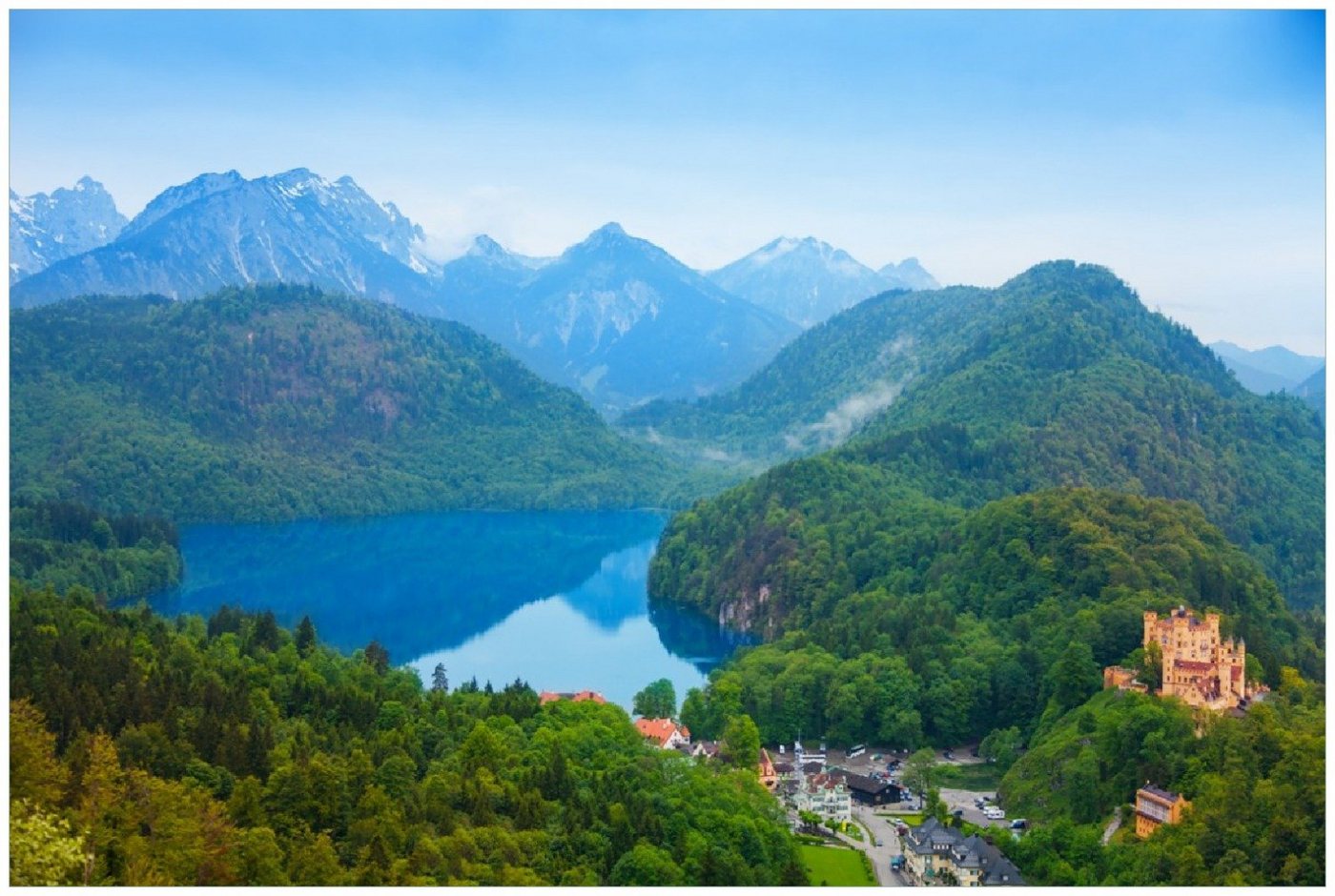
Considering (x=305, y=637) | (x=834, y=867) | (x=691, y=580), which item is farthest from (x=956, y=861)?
(x=691, y=580)

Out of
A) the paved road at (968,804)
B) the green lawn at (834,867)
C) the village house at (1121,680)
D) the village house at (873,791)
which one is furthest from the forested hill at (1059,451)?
the green lawn at (834,867)

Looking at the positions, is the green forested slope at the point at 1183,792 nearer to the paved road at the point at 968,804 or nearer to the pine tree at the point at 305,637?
the paved road at the point at 968,804

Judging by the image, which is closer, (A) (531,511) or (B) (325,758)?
(B) (325,758)

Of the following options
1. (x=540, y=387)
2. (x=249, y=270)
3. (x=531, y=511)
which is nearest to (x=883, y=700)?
(x=531, y=511)

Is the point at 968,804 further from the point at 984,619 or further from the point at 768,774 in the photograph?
the point at 984,619

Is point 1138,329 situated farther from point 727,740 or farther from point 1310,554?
point 727,740

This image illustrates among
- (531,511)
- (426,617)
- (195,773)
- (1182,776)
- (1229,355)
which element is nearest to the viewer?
(195,773)
